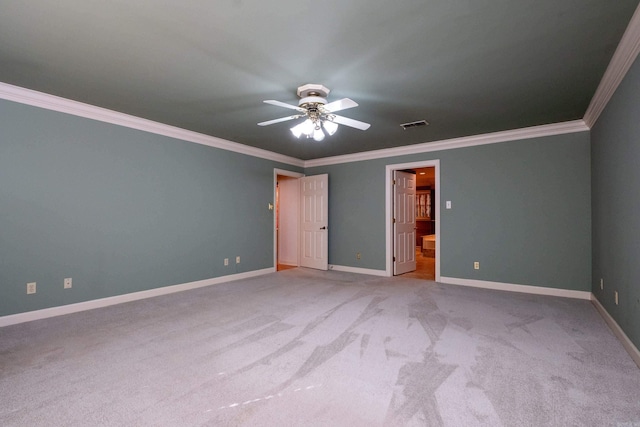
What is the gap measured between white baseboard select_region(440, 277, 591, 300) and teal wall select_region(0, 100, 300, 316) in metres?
3.67

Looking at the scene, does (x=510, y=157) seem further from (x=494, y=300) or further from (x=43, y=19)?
(x=43, y=19)

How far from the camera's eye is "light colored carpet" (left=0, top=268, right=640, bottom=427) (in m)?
1.72

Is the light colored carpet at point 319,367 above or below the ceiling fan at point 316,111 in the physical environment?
below

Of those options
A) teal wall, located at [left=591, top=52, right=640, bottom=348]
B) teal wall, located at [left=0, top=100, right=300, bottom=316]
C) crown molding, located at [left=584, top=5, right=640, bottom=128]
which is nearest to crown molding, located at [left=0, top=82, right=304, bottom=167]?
teal wall, located at [left=0, top=100, right=300, bottom=316]

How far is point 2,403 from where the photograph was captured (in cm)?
181

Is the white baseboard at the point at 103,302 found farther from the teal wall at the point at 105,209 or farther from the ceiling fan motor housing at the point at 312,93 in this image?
the ceiling fan motor housing at the point at 312,93

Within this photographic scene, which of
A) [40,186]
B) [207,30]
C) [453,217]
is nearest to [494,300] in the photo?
[453,217]

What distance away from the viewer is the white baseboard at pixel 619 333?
2.31m

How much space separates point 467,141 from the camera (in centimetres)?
496

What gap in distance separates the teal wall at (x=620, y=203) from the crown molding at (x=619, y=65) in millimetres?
68

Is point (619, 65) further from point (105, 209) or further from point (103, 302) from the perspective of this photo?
point (103, 302)

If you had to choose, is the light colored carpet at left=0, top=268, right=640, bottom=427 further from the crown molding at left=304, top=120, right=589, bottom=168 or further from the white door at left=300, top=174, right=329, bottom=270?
the white door at left=300, top=174, right=329, bottom=270

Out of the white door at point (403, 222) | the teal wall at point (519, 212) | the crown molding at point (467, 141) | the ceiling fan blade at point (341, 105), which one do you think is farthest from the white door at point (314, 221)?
the ceiling fan blade at point (341, 105)

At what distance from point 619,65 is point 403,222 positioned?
393 cm
